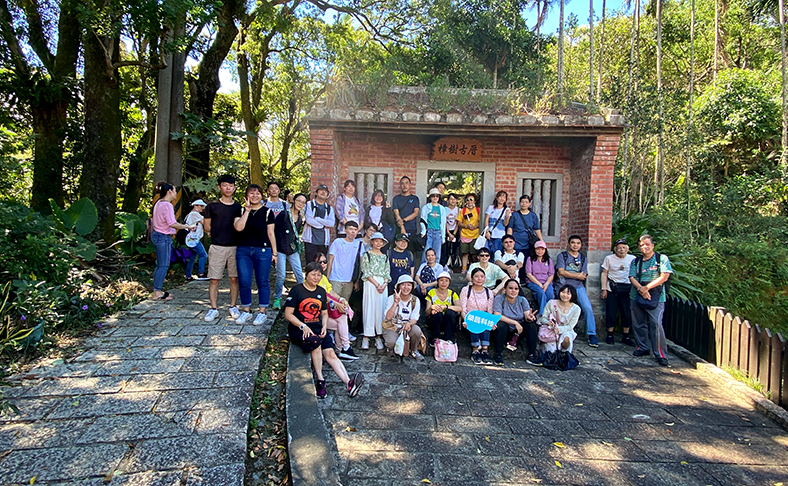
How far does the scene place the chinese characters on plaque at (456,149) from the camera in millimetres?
8117

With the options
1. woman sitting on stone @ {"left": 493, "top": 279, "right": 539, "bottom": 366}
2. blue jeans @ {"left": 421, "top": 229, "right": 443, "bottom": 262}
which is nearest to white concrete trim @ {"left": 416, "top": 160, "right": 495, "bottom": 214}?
blue jeans @ {"left": 421, "top": 229, "right": 443, "bottom": 262}

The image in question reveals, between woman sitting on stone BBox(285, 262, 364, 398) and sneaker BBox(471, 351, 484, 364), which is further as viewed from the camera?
sneaker BBox(471, 351, 484, 364)

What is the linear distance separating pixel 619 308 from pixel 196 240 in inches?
292

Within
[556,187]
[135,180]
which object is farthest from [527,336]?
[135,180]

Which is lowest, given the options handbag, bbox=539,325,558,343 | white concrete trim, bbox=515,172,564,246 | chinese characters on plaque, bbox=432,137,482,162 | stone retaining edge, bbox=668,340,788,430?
stone retaining edge, bbox=668,340,788,430

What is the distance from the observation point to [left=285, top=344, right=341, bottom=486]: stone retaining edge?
8.81 feet

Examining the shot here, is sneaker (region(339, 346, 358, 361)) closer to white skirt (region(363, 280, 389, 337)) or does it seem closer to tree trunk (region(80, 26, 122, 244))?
white skirt (region(363, 280, 389, 337))

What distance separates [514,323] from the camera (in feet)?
18.0

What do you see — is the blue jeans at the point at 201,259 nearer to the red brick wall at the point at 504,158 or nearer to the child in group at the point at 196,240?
the child in group at the point at 196,240

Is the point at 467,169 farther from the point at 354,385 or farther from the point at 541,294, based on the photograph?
the point at 354,385

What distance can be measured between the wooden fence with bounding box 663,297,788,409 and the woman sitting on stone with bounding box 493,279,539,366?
2.36 m

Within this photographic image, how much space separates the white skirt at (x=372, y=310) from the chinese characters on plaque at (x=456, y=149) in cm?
374

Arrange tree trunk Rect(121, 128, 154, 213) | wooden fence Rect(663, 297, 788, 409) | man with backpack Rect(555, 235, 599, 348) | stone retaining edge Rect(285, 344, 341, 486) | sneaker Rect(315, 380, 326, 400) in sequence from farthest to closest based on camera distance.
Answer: tree trunk Rect(121, 128, 154, 213) → man with backpack Rect(555, 235, 599, 348) → wooden fence Rect(663, 297, 788, 409) → sneaker Rect(315, 380, 326, 400) → stone retaining edge Rect(285, 344, 341, 486)

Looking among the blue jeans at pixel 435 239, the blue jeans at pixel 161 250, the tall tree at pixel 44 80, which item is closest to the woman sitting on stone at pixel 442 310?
the blue jeans at pixel 435 239
